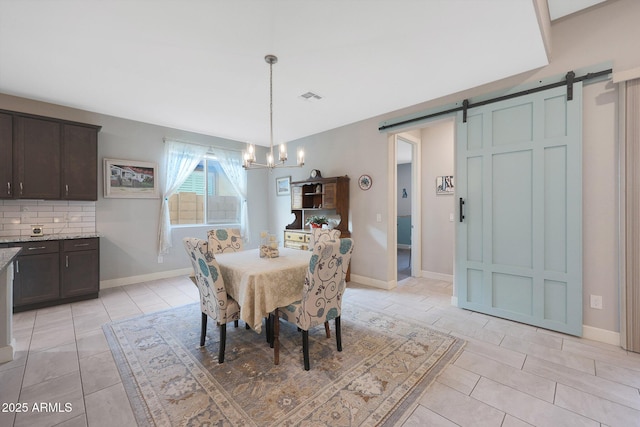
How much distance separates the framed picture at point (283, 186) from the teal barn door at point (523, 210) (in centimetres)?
338

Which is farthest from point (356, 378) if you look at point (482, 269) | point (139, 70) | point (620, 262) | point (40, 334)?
point (139, 70)

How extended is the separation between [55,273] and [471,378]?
470 centimetres

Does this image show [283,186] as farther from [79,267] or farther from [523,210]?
[523,210]

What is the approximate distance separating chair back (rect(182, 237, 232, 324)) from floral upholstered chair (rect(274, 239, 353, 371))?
0.45 m

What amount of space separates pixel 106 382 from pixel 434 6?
3.56 metres

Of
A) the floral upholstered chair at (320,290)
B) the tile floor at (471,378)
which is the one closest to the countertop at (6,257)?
the tile floor at (471,378)

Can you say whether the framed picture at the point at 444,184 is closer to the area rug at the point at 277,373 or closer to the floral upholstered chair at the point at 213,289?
the area rug at the point at 277,373

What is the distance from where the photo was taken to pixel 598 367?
6.66ft

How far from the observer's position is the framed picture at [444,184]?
4.42m

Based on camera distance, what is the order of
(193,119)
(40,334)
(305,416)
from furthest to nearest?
(193,119) → (40,334) → (305,416)

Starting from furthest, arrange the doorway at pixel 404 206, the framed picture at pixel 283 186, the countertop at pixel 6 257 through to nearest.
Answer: the doorway at pixel 404 206 → the framed picture at pixel 283 186 → the countertop at pixel 6 257

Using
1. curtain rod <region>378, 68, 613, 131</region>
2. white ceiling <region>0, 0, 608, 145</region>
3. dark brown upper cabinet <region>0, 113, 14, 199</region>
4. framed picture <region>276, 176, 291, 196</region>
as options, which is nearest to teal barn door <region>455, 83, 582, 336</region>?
curtain rod <region>378, 68, 613, 131</region>

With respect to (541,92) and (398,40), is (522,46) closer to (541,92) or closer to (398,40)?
(541,92)

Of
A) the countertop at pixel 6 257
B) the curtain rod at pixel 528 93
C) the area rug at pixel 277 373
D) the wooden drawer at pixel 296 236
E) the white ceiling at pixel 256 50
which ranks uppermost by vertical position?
the white ceiling at pixel 256 50
